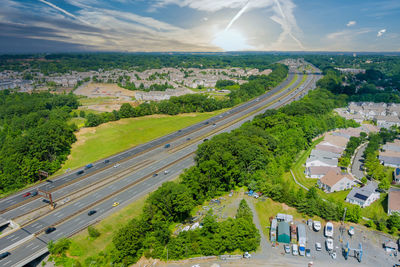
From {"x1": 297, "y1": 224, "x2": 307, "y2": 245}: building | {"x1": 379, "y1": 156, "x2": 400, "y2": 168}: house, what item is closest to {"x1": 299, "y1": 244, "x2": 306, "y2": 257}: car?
{"x1": 297, "y1": 224, "x2": 307, "y2": 245}: building

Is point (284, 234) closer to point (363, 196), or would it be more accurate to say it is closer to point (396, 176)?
point (363, 196)

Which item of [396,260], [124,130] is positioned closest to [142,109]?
[124,130]

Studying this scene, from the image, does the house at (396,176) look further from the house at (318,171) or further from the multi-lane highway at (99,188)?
the multi-lane highway at (99,188)

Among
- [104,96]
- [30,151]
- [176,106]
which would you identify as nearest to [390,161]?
[176,106]

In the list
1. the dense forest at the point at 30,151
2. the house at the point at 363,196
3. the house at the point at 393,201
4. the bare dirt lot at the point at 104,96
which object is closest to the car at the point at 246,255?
the house at the point at 363,196

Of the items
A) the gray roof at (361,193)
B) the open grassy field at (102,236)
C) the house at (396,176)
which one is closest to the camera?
the open grassy field at (102,236)
